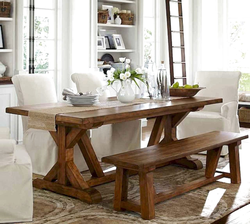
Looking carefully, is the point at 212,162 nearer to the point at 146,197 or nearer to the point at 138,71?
the point at 138,71

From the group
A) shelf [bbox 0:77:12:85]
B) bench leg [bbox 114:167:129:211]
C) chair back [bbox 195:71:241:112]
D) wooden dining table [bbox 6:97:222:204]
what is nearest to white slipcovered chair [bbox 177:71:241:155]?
chair back [bbox 195:71:241:112]

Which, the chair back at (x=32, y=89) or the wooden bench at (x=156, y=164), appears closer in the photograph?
the wooden bench at (x=156, y=164)

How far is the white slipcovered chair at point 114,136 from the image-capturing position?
208 inches

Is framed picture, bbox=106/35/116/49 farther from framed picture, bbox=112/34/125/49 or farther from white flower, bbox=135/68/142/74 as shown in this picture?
white flower, bbox=135/68/142/74

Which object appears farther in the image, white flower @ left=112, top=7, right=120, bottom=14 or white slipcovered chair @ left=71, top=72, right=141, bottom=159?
white flower @ left=112, top=7, right=120, bottom=14

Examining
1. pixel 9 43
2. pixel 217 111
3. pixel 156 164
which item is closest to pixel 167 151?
pixel 156 164

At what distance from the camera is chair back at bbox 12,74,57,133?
4.59 meters

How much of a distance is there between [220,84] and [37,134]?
246 cm

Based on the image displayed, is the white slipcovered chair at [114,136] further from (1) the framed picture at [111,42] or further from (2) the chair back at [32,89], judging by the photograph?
(1) the framed picture at [111,42]

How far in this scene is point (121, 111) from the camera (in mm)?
3895

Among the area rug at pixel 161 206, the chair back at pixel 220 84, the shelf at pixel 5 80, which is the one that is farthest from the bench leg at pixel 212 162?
the shelf at pixel 5 80

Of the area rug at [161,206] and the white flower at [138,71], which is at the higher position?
the white flower at [138,71]

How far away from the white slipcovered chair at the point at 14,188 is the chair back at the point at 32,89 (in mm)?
1336

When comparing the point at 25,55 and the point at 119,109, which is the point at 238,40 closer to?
the point at 25,55
